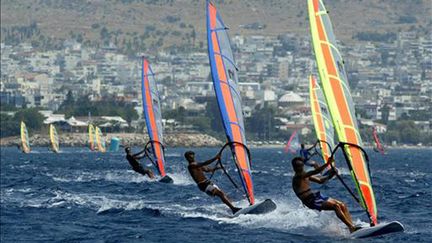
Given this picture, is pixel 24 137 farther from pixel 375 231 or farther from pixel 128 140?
pixel 375 231

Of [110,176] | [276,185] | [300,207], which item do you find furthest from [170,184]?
[300,207]

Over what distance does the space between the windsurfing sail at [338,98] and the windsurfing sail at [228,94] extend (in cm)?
455

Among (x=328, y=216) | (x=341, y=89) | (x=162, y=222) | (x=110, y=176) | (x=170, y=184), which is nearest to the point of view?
(x=341, y=89)

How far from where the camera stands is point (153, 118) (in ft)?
189

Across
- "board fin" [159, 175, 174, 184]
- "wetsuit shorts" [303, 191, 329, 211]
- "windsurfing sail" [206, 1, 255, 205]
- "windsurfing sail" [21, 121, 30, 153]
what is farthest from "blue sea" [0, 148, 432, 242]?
"windsurfing sail" [21, 121, 30, 153]

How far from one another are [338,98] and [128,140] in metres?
157

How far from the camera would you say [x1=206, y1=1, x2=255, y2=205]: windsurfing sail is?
36.3 metres

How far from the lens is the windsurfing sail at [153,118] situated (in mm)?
56281

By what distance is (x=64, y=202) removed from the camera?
1726 inches

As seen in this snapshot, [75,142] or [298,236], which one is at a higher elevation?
[298,236]

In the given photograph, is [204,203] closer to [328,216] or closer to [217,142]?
[328,216]

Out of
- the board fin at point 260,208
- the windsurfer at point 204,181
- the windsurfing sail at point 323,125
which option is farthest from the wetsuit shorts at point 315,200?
the windsurfing sail at point 323,125

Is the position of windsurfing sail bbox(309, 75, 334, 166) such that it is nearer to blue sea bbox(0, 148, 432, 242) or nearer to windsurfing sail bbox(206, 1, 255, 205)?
blue sea bbox(0, 148, 432, 242)

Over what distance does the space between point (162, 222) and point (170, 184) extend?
17.3m
